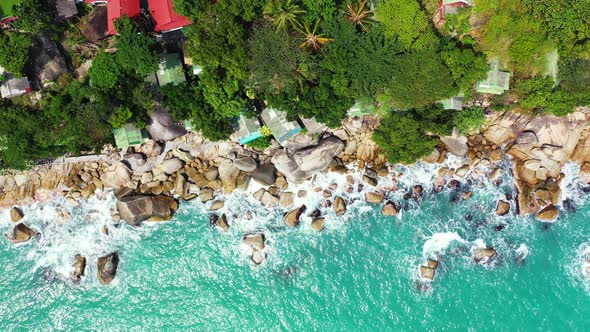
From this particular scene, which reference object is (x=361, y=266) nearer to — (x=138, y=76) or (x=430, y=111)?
(x=430, y=111)

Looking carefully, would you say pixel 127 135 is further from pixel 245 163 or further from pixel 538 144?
pixel 538 144

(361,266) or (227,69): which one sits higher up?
(227,69)

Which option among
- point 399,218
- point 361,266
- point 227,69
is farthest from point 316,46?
point 361,266

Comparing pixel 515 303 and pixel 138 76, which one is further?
pixel 515 303

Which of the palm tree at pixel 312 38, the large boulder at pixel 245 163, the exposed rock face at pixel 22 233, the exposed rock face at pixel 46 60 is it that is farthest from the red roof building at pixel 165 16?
the exposed rock face at pixel 22 233

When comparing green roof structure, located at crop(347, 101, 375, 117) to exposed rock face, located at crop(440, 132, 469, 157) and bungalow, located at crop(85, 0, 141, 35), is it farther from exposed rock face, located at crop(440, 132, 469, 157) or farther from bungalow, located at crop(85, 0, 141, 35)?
bungalow, located at crop(85, 0, 141, 35)

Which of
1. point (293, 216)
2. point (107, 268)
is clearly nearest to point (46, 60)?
point (107, 268)
